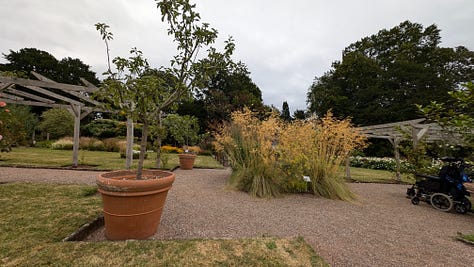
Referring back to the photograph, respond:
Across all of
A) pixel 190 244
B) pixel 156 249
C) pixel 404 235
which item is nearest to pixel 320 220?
pixel 404 235

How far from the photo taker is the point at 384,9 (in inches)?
269

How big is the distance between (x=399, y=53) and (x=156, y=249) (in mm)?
23538

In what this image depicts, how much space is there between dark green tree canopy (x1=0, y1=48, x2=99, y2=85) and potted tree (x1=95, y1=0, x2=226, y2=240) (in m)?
24.0

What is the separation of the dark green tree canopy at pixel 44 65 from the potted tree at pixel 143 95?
78.6ft

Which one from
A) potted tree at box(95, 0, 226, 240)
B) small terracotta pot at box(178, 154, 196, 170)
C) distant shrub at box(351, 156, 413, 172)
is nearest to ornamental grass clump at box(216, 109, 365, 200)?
potted tree at box(95, 0, 226, 240)

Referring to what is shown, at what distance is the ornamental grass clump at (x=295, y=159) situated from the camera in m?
3.77

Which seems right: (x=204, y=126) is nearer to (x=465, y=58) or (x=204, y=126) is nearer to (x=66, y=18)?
(x=66, y=18)

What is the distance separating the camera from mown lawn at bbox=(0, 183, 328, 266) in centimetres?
138

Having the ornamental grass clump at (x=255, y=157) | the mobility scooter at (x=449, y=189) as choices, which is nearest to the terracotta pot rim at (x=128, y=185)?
the ornamental grass clump at (x=255, y=157)

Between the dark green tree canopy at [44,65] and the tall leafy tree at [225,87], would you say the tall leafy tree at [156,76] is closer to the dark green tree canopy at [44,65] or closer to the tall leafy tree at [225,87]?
the tall leafy tree at [225,87]

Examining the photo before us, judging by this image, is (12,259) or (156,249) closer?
(12,259)

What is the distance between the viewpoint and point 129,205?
173cm

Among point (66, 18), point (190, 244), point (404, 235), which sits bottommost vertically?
point (404, 235)

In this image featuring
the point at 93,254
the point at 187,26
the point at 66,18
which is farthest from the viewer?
the point at 66,18
